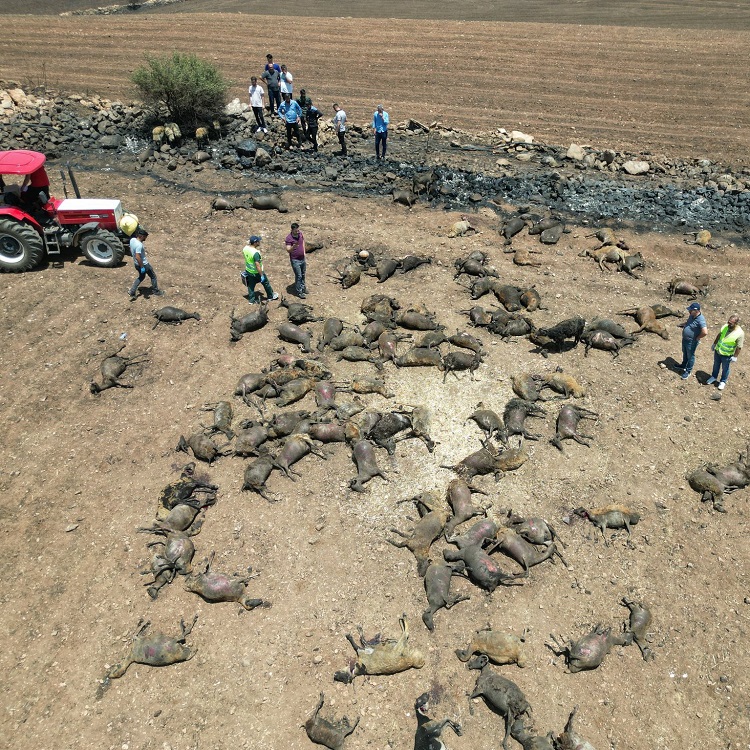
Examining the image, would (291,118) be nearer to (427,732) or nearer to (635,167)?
(635,167)

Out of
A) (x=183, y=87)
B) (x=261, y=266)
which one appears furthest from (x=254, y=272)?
(x=183, y=87)

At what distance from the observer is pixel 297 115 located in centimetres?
2064

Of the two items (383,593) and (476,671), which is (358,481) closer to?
(383,593)

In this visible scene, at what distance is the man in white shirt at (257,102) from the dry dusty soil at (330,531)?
27.1ft

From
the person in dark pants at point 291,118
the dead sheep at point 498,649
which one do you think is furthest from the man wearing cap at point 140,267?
the dead sheep at point 498,649

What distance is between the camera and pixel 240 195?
18.8 meters

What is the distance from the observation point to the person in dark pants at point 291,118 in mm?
20438

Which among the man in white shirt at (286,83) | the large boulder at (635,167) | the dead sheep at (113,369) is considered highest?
the man in white shirt at (286,83)

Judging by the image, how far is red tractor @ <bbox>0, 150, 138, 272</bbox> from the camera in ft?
47.8

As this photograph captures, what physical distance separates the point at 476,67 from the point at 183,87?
14.4m

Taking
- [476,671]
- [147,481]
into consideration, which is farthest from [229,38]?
[476,671]

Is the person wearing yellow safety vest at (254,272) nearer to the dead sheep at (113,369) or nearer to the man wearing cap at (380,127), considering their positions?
the dead sheep at (113,369)

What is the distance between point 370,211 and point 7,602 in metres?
13.6

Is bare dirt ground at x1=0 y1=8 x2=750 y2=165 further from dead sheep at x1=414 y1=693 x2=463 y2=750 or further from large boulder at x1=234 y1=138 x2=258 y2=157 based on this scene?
dead sheep at x1=414 y1=693 x2=463 y2=750
